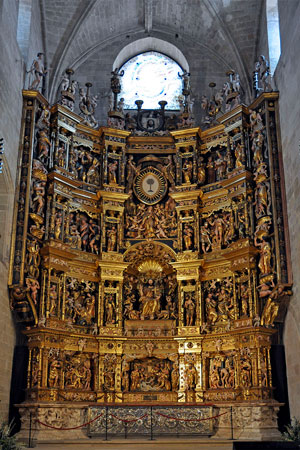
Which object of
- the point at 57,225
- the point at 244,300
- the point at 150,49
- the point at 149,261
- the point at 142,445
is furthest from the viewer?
the point at 150,49

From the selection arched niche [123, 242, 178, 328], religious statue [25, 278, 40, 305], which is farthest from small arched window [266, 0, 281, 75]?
religious statue [25, 278, 40, 305]

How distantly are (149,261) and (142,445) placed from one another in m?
6.97

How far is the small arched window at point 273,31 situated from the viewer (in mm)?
19750

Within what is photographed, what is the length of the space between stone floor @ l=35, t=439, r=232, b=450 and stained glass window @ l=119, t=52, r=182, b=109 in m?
13.0

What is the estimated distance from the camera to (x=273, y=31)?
2008cm

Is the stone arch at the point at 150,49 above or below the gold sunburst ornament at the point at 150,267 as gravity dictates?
above

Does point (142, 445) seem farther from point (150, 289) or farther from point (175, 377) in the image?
point (150, 289)

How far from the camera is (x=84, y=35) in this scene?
72.2ft

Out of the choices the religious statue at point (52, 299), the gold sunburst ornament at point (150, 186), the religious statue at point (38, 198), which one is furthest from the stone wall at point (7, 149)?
the gold sunburst ornament at point (150, 186)

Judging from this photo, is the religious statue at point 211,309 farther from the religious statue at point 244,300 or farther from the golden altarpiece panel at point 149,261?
the religious statue at point 244,300

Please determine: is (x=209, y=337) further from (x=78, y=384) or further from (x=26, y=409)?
(x=26, y=409)

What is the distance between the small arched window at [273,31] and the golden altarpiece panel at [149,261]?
8.57 feet

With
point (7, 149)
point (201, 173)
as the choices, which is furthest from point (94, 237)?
point (7, 149)

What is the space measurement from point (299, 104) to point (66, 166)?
24.8 ft
